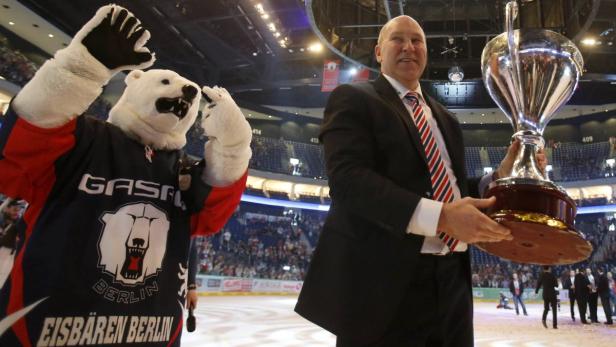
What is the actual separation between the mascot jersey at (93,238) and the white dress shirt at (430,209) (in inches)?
29.2

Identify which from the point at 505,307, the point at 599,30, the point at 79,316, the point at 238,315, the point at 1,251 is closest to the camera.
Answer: the point at 79,316

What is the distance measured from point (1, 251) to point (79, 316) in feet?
1.15

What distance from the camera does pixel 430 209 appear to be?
1.08 m

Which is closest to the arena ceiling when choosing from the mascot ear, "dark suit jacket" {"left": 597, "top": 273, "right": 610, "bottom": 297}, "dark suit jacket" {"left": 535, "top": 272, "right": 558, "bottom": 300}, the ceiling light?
the ceiling light

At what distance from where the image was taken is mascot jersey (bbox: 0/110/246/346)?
3.92ft

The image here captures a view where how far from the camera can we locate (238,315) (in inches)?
321

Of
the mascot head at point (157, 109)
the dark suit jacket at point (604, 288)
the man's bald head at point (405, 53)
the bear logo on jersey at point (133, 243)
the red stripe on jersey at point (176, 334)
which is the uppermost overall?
the man's bald head at point (405, 53)

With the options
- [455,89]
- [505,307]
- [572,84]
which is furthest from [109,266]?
[455,89]

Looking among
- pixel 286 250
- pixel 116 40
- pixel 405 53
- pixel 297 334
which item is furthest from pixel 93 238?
pixel 286 250

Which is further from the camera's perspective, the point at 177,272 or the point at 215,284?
the point at 215,284

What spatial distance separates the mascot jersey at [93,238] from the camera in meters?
1.19

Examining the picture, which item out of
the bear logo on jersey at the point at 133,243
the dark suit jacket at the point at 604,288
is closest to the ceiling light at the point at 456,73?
the dark suit jacket at the point at 604,288

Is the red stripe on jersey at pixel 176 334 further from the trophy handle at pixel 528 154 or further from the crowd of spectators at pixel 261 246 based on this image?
the crowd of spectators at pixel 261 246

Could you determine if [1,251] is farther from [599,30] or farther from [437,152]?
[599,30]
